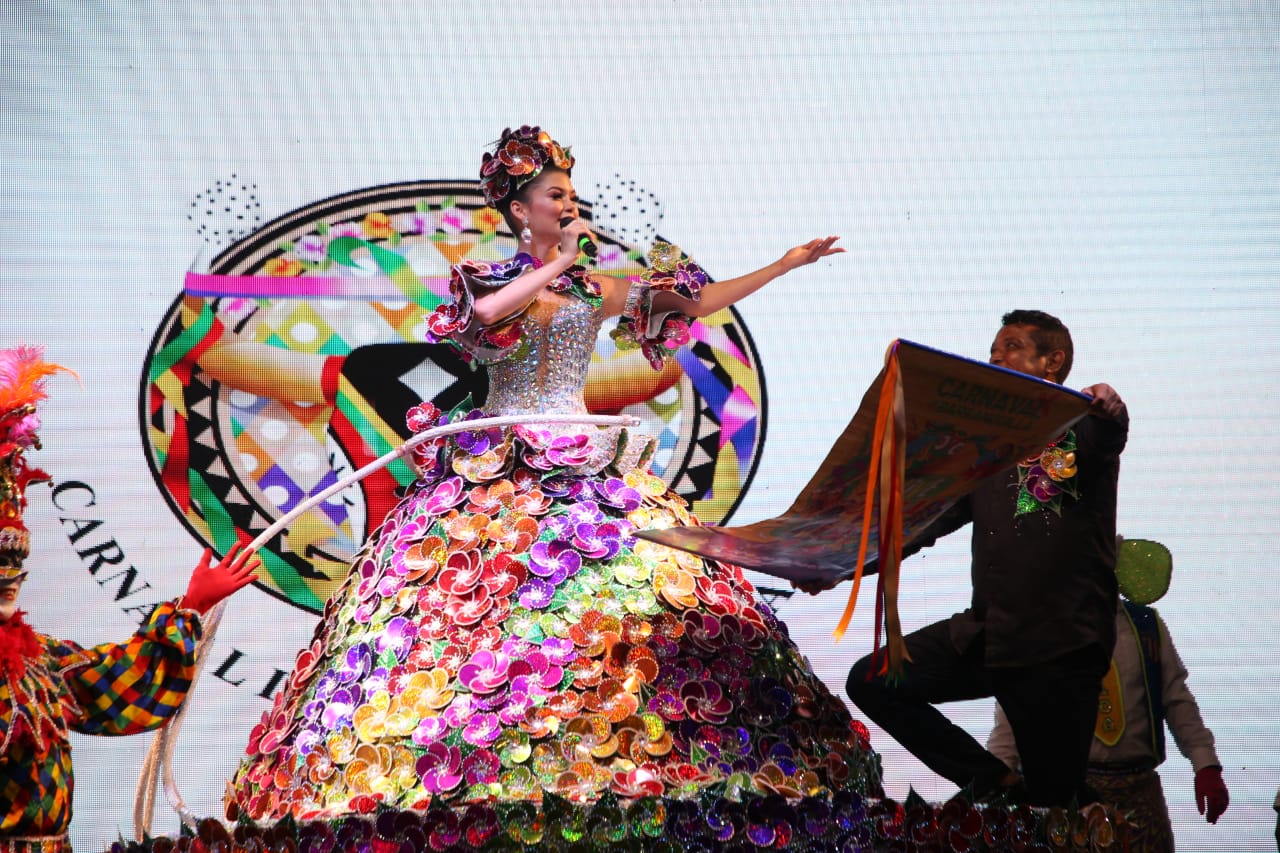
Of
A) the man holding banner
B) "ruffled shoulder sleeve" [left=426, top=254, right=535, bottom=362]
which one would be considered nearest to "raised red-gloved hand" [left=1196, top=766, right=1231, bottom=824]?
the man holding banner

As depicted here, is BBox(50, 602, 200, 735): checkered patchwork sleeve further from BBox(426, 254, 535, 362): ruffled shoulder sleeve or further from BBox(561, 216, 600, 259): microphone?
BBox(561, 216, 600, 259): microphone

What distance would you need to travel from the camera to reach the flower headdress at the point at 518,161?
9.76 feet

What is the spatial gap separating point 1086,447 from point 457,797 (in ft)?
4.09

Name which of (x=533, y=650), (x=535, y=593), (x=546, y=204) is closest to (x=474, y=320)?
(x=546, y=204)

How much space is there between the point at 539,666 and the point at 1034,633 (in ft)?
2.87

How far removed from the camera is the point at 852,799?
7.48 ft

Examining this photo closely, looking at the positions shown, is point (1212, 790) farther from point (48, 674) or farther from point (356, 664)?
point (48, 674)

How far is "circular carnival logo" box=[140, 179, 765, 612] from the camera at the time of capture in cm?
351

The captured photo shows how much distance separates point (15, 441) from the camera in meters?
2.35

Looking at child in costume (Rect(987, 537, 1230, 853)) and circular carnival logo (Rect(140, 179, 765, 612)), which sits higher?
circular carnival logo (Rect(140, 179, 765, 612))

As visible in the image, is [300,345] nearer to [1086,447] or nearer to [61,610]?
[61,610]

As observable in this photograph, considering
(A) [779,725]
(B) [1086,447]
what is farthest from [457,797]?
(B) [1086,447]

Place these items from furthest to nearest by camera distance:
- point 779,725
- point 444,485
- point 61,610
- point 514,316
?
point 61,610 < point 514,316 < point 444,485 < point 779,725

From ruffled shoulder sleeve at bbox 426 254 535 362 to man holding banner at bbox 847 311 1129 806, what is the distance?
3.16ft
